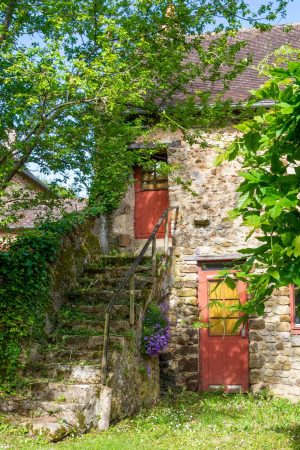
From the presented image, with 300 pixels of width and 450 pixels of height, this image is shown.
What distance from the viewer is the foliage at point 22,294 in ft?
21.7

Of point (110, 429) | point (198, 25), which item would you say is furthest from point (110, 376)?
point (198, 25)

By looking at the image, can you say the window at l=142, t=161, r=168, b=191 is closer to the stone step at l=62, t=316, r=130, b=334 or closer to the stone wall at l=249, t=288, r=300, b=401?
the stone wall at l=249, t=288, r=300, b=401

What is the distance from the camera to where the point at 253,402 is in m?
8.54

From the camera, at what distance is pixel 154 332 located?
7719mm

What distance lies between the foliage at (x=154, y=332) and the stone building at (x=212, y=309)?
1493mm

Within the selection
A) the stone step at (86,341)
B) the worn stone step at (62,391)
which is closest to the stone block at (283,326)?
the stone step at (86,341)

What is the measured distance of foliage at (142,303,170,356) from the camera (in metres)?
7.54

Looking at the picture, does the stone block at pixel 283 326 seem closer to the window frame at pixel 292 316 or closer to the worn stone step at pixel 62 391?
the window frame at pixel 292 316

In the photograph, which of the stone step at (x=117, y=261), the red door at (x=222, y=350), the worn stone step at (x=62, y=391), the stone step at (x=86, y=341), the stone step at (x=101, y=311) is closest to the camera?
the worn stone step at (x=62, y=391)

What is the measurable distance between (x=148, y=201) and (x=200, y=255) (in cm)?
160

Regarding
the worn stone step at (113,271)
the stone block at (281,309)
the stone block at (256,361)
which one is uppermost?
the worn stone step at (113,271)

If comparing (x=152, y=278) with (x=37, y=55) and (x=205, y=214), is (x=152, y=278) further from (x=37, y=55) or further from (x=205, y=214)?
(x=37, y=55)

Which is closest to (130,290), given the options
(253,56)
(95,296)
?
(95,296)

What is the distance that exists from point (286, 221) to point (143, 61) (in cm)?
472
